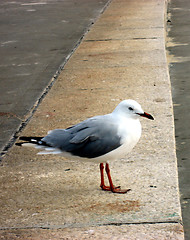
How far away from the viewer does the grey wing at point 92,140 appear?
3.81m

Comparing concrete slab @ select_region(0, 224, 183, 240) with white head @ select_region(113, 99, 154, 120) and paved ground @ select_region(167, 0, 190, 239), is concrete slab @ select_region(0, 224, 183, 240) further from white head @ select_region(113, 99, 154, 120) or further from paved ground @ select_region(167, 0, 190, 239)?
white head @ select_region(113, 99, 154, 120)

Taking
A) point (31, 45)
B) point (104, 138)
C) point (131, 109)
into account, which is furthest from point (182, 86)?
point (31, 45)

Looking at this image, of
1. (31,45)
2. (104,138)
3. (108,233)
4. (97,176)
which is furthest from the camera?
(31,45)

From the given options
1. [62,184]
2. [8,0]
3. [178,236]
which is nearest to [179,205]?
[178,236]

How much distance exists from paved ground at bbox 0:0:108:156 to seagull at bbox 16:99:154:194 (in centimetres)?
161

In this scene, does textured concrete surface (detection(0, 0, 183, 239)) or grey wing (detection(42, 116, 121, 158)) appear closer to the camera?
textured concrete surface (detection(0, 0, 183, 239))

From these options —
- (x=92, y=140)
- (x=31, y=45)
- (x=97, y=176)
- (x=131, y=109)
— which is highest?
(x=131, y=109)

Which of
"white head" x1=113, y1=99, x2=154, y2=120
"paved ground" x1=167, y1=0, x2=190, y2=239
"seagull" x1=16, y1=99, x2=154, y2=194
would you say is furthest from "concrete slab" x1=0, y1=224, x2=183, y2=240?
"white head" x1=113, y1=99, x2=154, y2=120

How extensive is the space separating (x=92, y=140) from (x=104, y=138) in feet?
0.32

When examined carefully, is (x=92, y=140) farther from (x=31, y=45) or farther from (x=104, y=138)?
(x=31, y=45)

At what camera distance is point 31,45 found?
1066cm

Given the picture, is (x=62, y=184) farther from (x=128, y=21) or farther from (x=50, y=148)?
(x=128, y=21)

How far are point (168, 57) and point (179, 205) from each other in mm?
5640

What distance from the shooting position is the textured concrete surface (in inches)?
142
